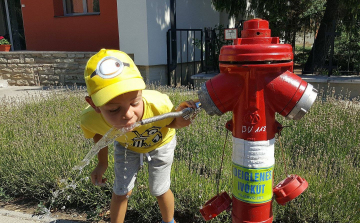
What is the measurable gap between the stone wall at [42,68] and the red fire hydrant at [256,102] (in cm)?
712

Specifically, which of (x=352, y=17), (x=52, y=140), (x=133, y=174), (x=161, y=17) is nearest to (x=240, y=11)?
(x=161, y=17)

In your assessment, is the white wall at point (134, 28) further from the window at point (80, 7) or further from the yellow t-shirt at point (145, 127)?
the yellow t-shirt at point (145, 127)

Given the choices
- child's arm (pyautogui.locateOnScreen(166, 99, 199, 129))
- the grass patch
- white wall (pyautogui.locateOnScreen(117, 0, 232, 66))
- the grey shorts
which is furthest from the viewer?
white wall (pyautogui.locateOnScreen(117, 0, 232, 66))

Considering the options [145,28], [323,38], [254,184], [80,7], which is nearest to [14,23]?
[80,7]

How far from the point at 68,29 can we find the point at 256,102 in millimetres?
8847

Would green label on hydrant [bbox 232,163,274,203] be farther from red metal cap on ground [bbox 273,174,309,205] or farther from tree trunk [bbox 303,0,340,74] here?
tree trunk [bbox 303,0,340,74]

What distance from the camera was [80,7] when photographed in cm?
945

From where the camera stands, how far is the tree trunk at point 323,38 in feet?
24.1

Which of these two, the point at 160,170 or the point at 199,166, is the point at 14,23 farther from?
A: the point at 160,170

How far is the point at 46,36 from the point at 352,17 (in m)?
8.45

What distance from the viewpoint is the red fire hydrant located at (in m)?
1.39

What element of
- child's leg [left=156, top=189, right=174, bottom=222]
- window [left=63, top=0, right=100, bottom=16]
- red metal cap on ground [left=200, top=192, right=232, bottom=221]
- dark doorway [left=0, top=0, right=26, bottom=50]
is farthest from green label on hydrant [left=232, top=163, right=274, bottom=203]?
dark doorway [left=0, top=0, right=26, bottom=50]

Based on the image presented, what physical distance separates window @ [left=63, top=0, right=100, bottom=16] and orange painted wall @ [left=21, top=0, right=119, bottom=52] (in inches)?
12.7

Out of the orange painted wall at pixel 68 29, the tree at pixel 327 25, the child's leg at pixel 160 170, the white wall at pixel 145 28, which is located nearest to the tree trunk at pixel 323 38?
the tree at pixel 327 25
